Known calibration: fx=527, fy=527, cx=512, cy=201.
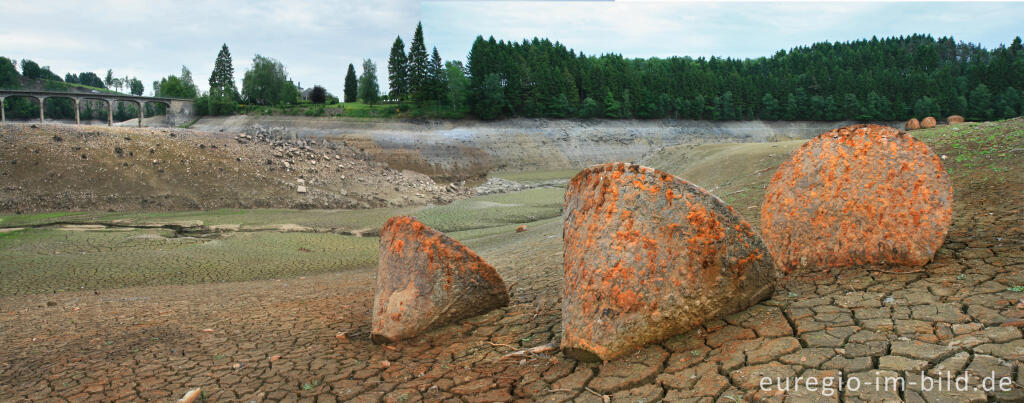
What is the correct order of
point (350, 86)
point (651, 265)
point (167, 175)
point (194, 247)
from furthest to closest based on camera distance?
point (350, 86)
point (167, 175)
point (194, 247)
point (651, 265)

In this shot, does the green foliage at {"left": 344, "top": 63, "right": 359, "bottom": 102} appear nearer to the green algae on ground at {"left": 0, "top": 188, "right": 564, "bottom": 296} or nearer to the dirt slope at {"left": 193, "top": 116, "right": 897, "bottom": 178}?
the dirt slope at {"left": 193, "top": 116, "right": 897, "bottom": 178}

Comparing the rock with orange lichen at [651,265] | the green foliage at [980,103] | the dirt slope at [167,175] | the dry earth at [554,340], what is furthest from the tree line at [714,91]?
the rock with orange lichen at [651,265]

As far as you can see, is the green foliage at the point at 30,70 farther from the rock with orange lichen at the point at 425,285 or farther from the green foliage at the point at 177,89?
the rock with orange lichen at the point at 425,285

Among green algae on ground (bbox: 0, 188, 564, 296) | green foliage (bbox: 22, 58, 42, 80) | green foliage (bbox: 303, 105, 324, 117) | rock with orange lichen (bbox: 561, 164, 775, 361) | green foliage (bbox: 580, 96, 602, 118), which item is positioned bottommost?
green algae on ground (bbox: 0, 188, 564, 296)

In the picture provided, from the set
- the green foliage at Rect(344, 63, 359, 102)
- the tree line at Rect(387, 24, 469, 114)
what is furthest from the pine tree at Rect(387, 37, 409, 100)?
the green foliage at Rect(344, 63, 359, 102)

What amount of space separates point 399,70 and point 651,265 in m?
63.4

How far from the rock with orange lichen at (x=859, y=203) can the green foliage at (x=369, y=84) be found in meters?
63.9

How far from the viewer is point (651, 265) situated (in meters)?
4.07

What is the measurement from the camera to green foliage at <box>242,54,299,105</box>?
64.1m

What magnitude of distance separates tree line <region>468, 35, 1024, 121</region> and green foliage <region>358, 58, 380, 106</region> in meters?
12.7

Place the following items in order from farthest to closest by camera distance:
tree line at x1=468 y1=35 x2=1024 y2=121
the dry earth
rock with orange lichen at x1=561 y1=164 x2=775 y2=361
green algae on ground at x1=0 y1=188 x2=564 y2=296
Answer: tree line at x1=468 y1=35 x2=1024 y2=121
green algae on ground at x1=0 y1=188 x2=564 y2=296
rock with orange lichen at x1=561 y1=164 x2=775 y2=361
the dry earth

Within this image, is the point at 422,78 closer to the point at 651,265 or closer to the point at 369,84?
the point at 369,84

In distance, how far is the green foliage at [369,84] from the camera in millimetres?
65312

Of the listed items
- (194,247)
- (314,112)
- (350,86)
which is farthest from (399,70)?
(194,247)
